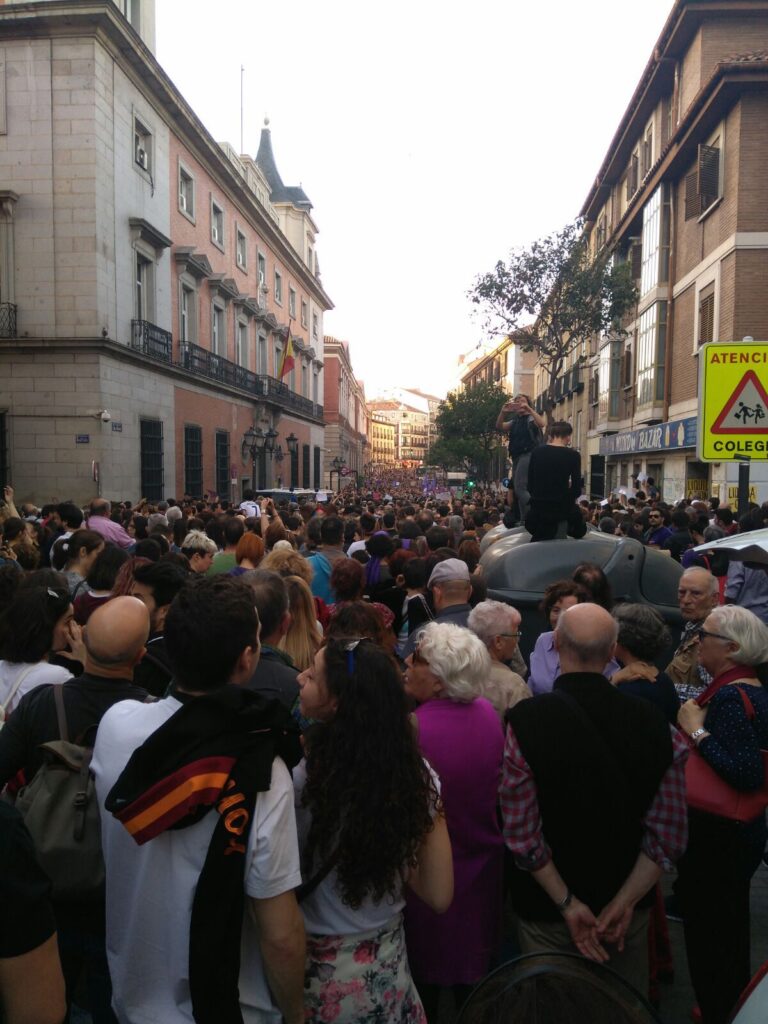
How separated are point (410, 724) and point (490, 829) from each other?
0.88 metres

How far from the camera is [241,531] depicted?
715 centimetres

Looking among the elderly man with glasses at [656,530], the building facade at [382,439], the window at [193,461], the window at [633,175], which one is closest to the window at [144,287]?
the window at [193,461]

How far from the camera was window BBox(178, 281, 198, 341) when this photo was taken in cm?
2695

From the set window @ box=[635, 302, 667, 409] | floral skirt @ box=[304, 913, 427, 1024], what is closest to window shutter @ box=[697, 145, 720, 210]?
window @ box=[635, 302, 667, 409]

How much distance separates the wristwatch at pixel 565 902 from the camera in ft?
8.86

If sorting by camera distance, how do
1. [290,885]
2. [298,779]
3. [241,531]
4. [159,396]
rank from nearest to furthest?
[290,885] < [298,779] < [241,531] < [159,396]

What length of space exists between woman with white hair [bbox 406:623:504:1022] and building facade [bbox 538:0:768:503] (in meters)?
12.8

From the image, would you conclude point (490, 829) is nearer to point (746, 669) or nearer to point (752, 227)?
point (746, 669)

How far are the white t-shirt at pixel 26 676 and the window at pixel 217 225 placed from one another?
28822mm

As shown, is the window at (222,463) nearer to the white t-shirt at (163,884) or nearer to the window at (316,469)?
the window at (316,469)

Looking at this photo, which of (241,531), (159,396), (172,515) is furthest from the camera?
(159,396)

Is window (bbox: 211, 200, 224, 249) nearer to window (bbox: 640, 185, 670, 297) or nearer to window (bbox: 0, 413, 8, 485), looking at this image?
window (bbox: 0, 413, 8, 485)

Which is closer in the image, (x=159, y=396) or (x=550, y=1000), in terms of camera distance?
(x=550, y=1000)

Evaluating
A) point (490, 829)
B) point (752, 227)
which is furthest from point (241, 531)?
point (752, 227)
